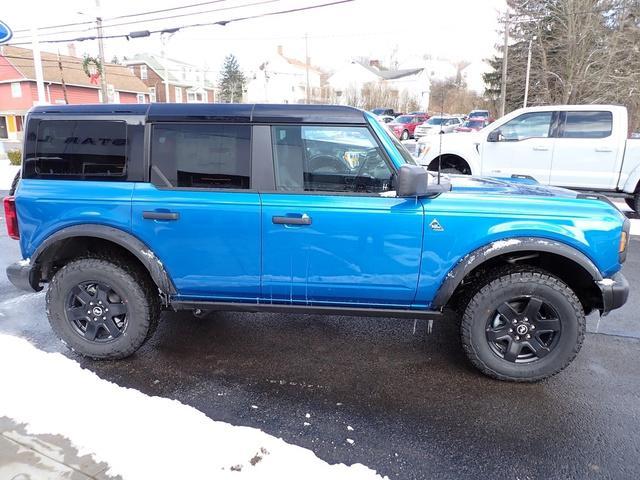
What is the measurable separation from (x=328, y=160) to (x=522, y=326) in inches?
68.3

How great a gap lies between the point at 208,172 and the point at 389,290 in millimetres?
1495

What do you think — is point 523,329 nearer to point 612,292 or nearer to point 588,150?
point 612,292

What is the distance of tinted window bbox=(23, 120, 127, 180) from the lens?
3.34 meters

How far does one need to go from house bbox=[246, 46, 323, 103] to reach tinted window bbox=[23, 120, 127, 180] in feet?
223

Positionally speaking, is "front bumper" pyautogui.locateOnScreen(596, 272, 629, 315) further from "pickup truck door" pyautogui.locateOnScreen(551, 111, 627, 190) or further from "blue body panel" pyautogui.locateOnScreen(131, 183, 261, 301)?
"pickup truck door" pyautogui.locateOnScreen(551, 111, 627, 190)

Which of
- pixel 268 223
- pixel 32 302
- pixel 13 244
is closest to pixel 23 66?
pixel 13 244

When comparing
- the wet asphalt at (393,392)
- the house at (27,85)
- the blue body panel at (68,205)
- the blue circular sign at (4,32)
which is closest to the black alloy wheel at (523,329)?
the wet asphalt at (393,392)

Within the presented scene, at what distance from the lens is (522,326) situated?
3191 millimetres

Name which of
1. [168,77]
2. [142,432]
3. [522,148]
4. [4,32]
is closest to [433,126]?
[522,148]

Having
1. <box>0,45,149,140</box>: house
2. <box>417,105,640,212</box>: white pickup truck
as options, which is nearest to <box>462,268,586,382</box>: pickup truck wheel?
<box>417,105,640,212</box>: white pickup truck

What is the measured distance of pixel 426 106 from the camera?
5841 cm

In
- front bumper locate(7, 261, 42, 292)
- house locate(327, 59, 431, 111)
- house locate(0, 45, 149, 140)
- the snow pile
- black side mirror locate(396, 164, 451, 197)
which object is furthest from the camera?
house locate(327, 59, 431, 111)

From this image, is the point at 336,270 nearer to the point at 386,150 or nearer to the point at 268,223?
the point at 268,223

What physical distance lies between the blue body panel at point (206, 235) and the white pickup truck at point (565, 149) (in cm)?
642
